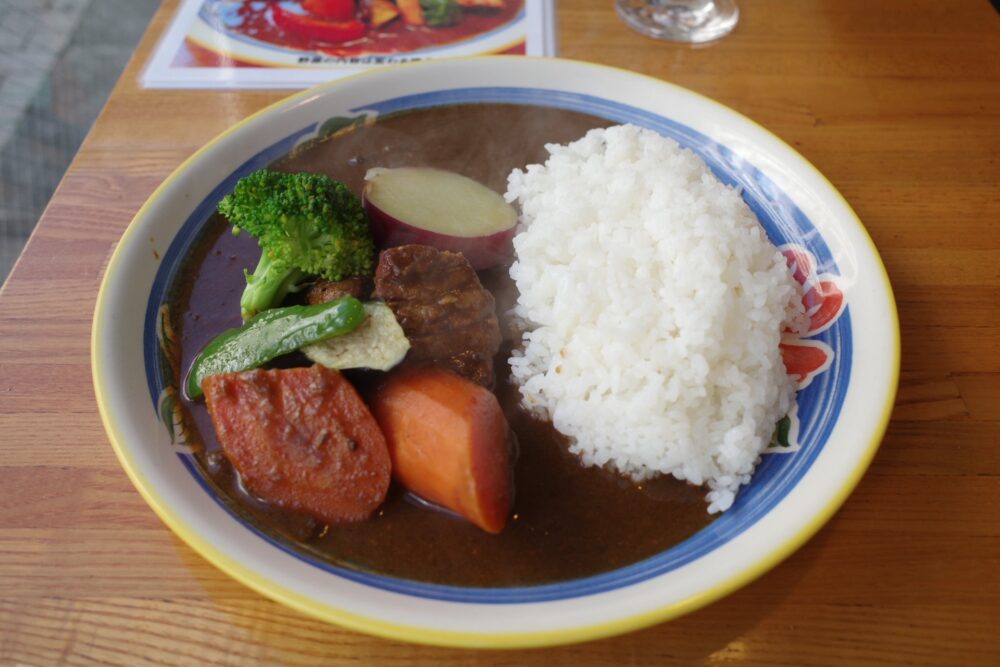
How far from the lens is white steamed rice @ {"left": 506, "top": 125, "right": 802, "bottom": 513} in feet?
6.07

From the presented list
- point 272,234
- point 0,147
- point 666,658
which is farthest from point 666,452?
point 0,147

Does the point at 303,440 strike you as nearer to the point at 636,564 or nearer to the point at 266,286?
the point at 266,286

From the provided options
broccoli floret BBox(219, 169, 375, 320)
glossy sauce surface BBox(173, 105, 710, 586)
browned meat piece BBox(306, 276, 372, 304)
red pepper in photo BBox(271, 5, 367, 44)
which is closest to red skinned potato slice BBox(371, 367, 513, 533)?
glossy sauce surface BBox(173, 105, 710, 586)

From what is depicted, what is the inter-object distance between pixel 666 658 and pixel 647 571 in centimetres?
18

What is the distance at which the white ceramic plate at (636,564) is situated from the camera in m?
1.44

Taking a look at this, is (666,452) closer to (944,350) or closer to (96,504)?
(944,350)

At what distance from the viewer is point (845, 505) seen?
1818 millimetres

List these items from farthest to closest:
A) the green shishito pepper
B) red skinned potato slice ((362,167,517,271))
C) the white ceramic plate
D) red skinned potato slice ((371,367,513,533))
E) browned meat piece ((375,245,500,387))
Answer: red skinned potato slice ((362,167,517,271)) → browned meat piece ((375,245,500,387)) → the green shishito pepper → red skinned potato slice ((371,367,513,533)) → the white ceramic plate

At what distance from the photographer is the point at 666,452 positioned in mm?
1840

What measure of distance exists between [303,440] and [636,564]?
0.80m

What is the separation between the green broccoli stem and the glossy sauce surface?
9 centimetres

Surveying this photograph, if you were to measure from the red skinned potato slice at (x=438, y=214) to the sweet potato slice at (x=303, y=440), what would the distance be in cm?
63

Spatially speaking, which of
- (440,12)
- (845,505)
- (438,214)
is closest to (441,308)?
(438,214)

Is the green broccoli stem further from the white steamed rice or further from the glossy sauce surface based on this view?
the white steamed rice
